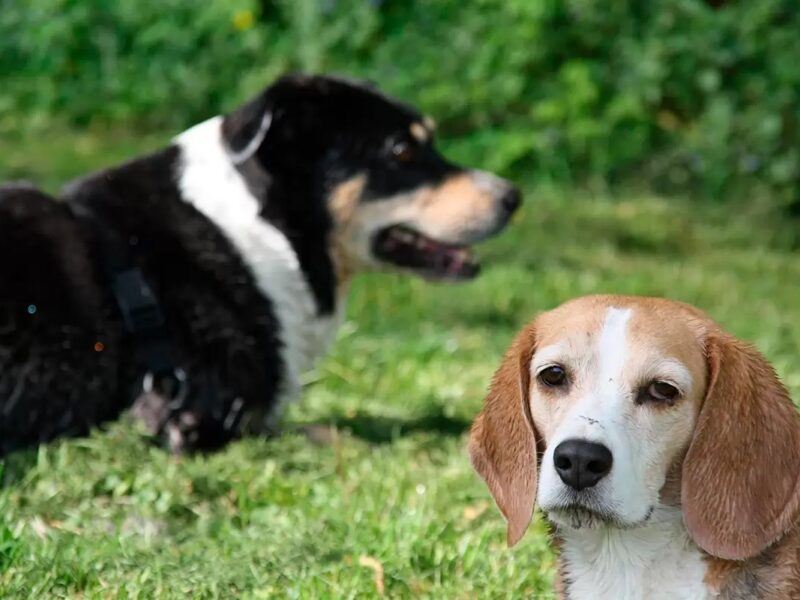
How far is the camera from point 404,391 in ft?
20.3

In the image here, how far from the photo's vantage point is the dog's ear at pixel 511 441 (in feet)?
10.5

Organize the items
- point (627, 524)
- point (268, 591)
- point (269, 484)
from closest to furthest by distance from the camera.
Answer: point (627, 524), point (268, 591), point (269, 484)

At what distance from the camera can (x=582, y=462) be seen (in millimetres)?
2848

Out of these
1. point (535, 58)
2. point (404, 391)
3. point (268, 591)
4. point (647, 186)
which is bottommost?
point (647, 186)

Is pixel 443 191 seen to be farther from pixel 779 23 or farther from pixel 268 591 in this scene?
pixel 779 23

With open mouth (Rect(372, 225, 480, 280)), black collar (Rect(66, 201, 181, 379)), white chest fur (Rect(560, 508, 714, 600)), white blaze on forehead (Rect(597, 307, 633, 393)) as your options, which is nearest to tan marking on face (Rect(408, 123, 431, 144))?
open mouth (Rect(372, 225, 480, 280))

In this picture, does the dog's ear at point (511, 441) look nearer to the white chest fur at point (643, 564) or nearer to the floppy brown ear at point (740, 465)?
the white chest fur at point (643, 564)

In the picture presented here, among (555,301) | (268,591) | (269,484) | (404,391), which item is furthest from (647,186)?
(268,591)

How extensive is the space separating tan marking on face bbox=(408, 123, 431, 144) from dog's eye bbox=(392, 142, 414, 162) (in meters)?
0.05

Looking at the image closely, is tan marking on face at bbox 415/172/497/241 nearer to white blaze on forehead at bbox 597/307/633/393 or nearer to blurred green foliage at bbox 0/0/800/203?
white blaze on forehead at bbox 597/307/633/393

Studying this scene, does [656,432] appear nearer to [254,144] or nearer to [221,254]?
[221,254]

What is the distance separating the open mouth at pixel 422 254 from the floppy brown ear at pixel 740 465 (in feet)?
8.91

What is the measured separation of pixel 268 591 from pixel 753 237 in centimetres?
684

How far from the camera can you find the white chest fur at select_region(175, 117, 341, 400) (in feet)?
17.3
